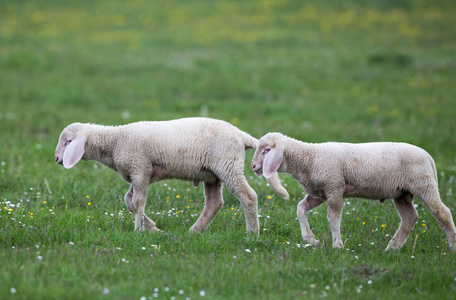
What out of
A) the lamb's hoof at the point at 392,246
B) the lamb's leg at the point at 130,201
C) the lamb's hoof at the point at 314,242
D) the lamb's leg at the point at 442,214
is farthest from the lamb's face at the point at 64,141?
the lamb's leg at the point at 442,214

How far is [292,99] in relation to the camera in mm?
15703

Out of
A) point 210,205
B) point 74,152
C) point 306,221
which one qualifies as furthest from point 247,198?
point 74,152

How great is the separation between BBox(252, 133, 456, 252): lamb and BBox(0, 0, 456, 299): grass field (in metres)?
0.28

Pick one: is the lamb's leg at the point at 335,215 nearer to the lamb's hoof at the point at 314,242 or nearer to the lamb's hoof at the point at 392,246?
the lamb's hoof at the point at 314,242

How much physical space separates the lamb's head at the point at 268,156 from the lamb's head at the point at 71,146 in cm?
182

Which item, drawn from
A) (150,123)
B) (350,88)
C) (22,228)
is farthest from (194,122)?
(350,88)

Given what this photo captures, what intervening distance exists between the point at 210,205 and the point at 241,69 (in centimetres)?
1225

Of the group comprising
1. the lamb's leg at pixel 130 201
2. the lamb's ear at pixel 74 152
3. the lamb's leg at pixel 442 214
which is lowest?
the lamb's leg at pixel 442 214

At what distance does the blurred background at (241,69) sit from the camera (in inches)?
506

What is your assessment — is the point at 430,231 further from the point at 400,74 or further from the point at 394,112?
the point at 400,74

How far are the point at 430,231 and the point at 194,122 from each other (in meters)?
2.88

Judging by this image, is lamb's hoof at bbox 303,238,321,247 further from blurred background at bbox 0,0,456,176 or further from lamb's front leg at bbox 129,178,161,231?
blurred background at bbox 0,0,456,176

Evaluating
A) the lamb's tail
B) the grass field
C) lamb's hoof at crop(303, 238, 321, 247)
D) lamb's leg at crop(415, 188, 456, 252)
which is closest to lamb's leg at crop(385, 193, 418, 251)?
the grass field

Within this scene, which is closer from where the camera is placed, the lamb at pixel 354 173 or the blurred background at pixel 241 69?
the lamb at pixel 354 173
